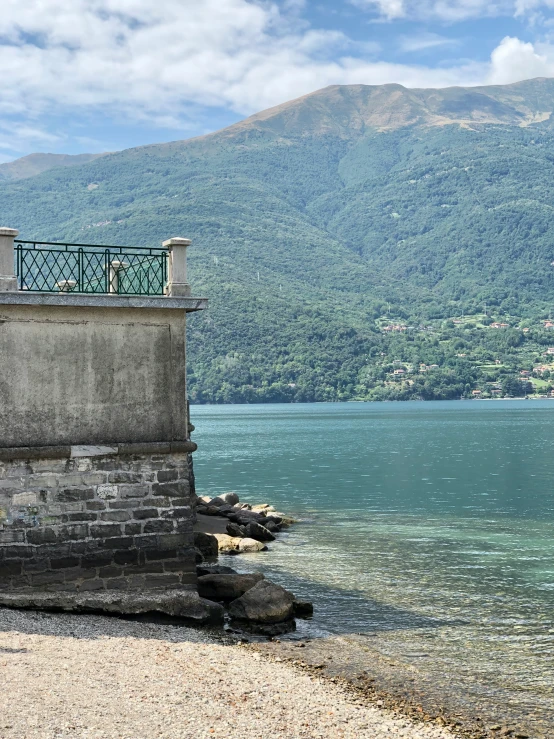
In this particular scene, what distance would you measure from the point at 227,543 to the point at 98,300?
40.2 ft

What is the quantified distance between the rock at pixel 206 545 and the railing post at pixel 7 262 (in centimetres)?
1097

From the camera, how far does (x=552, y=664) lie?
48.2 feet

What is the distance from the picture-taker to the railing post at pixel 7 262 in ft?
48.2

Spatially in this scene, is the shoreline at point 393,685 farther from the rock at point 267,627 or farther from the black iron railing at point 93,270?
the black iron railing at point 93,270

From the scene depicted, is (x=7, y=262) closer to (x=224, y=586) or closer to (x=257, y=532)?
(x=224, y=586)

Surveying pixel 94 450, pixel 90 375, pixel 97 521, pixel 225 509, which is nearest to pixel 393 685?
pixel 97 521

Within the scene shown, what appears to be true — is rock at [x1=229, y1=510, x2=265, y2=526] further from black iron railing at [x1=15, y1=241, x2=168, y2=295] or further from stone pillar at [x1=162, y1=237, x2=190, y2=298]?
Result: stone pillar at [x1=162, y1=237, x2=190, y2=298]

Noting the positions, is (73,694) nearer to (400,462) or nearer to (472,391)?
(400,462)

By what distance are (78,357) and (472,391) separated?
558 ft

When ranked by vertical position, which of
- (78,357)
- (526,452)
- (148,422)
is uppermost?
(78,357)

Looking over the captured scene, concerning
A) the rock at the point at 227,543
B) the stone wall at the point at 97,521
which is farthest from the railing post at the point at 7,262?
the rock at the point at 227,543

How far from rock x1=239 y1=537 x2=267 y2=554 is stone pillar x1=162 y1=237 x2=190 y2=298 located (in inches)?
454

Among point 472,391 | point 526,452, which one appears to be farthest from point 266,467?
point 472,391

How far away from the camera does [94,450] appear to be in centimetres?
1528
